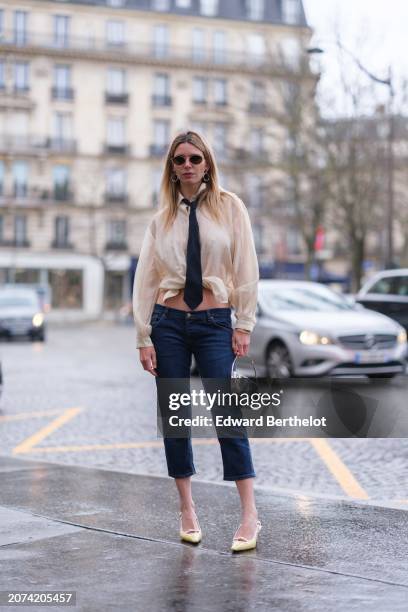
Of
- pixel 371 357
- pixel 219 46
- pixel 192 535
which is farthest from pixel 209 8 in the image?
pixel 192 535

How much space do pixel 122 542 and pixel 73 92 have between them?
207 ft

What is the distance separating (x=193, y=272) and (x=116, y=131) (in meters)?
63.2

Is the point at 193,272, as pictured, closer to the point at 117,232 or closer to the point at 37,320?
the point at 37,320

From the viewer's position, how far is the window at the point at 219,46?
6825 cm

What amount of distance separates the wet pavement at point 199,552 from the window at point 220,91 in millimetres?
63517

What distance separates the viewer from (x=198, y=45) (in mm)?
68000

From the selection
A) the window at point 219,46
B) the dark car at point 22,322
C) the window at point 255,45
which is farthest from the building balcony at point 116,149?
the dark car at point 22,322

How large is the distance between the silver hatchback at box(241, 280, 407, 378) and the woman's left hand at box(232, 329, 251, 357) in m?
8.81

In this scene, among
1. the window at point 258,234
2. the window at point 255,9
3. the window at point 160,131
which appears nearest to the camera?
the window at point 160,131

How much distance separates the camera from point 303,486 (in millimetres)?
7168

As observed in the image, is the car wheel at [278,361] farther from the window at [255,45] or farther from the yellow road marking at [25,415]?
the window at [255,45]

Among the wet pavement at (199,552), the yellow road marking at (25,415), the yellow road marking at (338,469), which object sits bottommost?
the yellow road marking at (25,415)

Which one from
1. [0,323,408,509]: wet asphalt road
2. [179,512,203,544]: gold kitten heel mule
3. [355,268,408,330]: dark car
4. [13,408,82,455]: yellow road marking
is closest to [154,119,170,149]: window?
[355,268,408,330]: dark car

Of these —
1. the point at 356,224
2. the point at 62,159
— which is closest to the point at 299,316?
the point at 356,224
